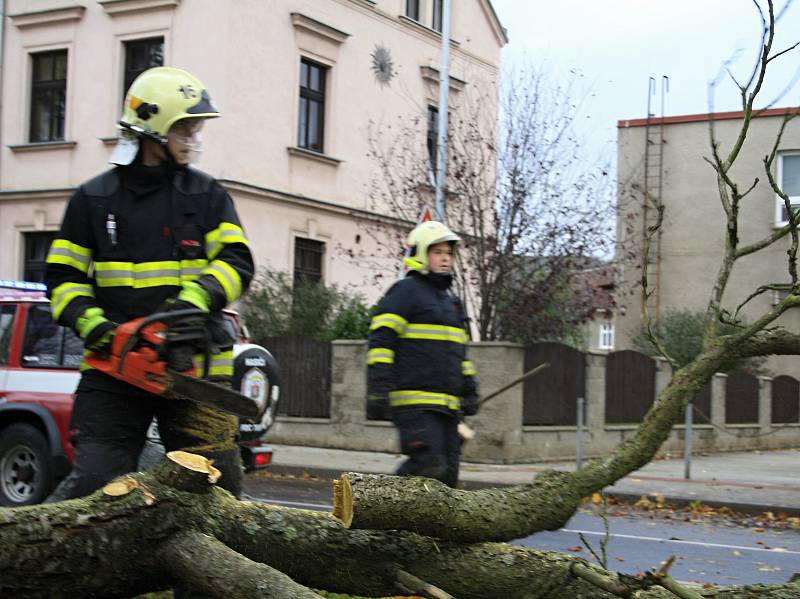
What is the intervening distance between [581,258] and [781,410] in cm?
910

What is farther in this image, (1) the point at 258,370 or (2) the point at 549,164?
(2) the point at 549,164

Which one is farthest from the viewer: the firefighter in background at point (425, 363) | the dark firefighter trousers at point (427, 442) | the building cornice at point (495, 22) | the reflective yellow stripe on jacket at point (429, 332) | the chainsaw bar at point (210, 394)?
the building cornice at point (495, 22)

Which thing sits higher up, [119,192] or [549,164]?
[549,164]

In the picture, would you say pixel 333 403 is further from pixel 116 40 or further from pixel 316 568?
pixel 316 568

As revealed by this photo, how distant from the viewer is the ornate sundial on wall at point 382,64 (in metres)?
22.4

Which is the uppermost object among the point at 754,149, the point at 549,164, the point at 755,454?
the point at 754,149

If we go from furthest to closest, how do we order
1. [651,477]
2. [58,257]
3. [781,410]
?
[781,410]
[651,477]
[58,257]

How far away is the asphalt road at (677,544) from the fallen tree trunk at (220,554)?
8.03ft

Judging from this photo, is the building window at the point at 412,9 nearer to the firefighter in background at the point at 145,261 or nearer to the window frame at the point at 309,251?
the window frame at the point at 309,251

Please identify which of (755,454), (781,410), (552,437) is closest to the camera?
(552,437)

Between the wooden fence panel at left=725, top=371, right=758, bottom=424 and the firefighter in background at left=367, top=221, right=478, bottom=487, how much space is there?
14.9m

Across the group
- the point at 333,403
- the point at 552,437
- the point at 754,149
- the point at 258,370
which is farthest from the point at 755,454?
the point at 258,370

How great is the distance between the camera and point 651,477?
1279 centimetres

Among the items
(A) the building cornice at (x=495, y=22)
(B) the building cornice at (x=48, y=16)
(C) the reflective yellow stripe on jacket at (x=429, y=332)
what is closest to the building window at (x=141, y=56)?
(B) the building cornice at (x=48, y=16)
